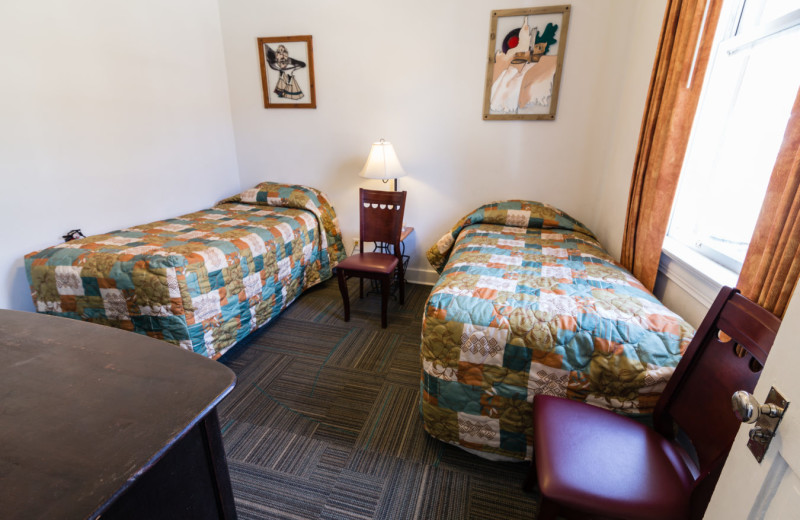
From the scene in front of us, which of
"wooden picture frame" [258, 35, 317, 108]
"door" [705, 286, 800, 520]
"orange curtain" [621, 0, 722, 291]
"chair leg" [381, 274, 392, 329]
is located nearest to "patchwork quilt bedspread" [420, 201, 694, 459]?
"orange curtain" [621, 0, 722, 291]

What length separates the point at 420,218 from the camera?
10.2ft

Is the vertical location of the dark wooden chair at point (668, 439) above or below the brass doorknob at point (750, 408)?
below

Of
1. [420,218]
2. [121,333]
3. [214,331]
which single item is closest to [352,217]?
[420,218]

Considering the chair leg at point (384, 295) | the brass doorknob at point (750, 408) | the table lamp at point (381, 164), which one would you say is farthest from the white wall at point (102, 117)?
the brass doorknob at point (750, 408)

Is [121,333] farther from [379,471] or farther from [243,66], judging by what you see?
[243,66]

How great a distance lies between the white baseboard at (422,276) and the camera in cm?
324

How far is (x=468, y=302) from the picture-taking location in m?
1.47

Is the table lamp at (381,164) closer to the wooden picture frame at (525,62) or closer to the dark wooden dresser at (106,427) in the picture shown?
the wooden picture frame at (525,62)

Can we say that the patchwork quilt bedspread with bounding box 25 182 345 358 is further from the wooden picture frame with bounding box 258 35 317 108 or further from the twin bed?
the wooden picture frame with bounding box 258 35 317 108

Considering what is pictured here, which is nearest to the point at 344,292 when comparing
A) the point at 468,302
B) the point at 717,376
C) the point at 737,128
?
the point at 468,302

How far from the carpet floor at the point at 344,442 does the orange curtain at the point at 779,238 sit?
3.43 ft

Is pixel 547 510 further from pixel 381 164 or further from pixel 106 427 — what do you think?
pixel 381 164

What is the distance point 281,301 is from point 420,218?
4.48ft

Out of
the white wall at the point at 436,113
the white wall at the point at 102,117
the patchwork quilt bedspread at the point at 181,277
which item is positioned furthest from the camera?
the white wall at the point at 436,113
